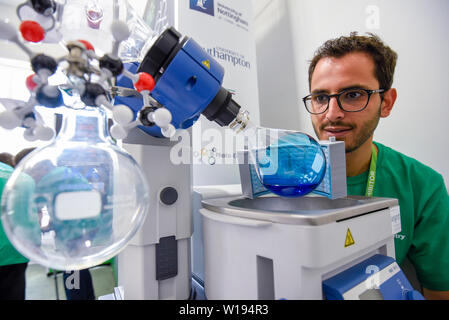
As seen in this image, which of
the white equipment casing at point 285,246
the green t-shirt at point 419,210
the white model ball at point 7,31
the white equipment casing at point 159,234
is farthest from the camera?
the green t-shirt at point 419,210

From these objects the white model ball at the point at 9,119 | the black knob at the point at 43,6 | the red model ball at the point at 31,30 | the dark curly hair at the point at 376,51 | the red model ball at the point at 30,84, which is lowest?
the white model ball at the point at 9,119

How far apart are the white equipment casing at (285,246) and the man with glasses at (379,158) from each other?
0.40m

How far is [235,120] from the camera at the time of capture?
0.50 meters

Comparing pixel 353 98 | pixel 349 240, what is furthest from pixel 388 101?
pixel 349 240

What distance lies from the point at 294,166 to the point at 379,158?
0.59 meters

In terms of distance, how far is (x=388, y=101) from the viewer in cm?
95

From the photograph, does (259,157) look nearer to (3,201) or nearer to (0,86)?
(3,201)

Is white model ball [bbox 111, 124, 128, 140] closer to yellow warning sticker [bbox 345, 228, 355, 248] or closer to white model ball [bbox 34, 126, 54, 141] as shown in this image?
white model ball [bbox 34, 126, 54, 141]

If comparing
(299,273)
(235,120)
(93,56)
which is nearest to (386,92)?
(235,120)

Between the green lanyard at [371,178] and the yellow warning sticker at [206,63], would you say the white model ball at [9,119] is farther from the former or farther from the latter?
the green lanyard at [371,178]

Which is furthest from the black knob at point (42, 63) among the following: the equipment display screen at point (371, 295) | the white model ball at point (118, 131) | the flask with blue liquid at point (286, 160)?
the equipment display screen at point (371, 295)

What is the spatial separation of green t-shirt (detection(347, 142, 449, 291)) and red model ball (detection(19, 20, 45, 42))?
3.47 ft

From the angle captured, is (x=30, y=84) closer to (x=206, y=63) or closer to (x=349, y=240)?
(x=206, y=63)

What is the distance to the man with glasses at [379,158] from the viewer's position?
0.82 metres
